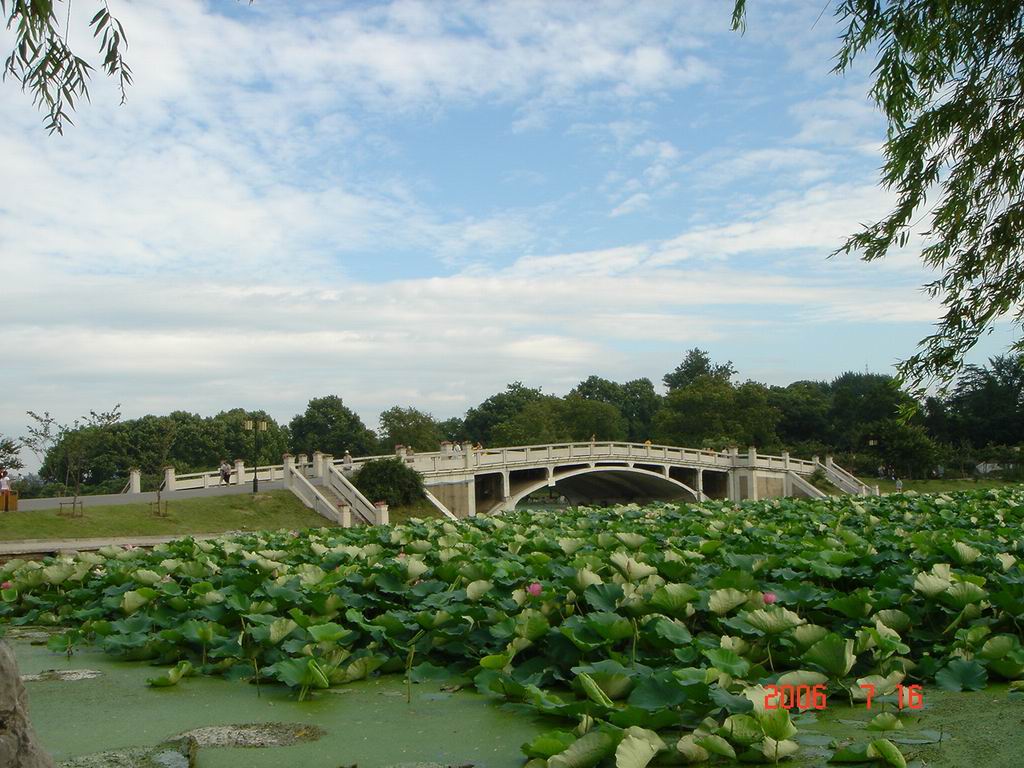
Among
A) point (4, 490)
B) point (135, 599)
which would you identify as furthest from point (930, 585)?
point (4, 490)

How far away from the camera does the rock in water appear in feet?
6.25

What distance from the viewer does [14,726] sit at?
1946mm

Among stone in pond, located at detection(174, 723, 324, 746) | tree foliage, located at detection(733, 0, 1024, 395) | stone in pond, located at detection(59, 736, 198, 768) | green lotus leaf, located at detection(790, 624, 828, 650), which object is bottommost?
stone in pond, located at detection(174, 723, 324, 746)

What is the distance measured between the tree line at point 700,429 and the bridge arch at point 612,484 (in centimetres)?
1108

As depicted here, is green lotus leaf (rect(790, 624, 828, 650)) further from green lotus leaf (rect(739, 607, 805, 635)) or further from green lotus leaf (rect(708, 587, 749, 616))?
green lotus leaf (rect(708, 587, 749, 616))

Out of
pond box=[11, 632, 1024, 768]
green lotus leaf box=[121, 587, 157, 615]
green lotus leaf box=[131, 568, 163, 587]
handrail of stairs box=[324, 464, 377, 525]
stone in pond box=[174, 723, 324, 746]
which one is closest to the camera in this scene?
pond box=[11, 632, 1024, 768]

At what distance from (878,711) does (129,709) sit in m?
2.81

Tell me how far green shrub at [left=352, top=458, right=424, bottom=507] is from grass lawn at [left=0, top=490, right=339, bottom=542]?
2.67m

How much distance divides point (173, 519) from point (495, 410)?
162 feet

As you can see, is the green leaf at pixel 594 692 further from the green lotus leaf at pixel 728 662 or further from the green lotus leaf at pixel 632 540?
the green lotus leaf at pixel 632 540

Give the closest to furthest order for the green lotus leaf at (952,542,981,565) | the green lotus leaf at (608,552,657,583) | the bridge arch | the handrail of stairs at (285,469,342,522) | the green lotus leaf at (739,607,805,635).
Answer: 1. the green lotus leaf at (739,607,805,635)
2. the green lotus leaf at (608,552,657,583)
3. the green lotus leaf at (952,542,981,565)
4. the handrail of stairs at (285,469,342,522)
5. the bridge arch

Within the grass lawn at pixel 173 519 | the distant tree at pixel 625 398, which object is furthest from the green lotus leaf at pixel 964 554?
the distant tree at pixel 625 398

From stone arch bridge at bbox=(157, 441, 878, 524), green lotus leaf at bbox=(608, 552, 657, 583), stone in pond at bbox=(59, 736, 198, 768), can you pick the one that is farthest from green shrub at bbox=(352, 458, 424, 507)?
stone in pond at bbox=(59, 736, 198, 768)

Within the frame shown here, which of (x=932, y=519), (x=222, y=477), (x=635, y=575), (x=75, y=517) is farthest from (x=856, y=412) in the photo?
(x=635, y=575)
